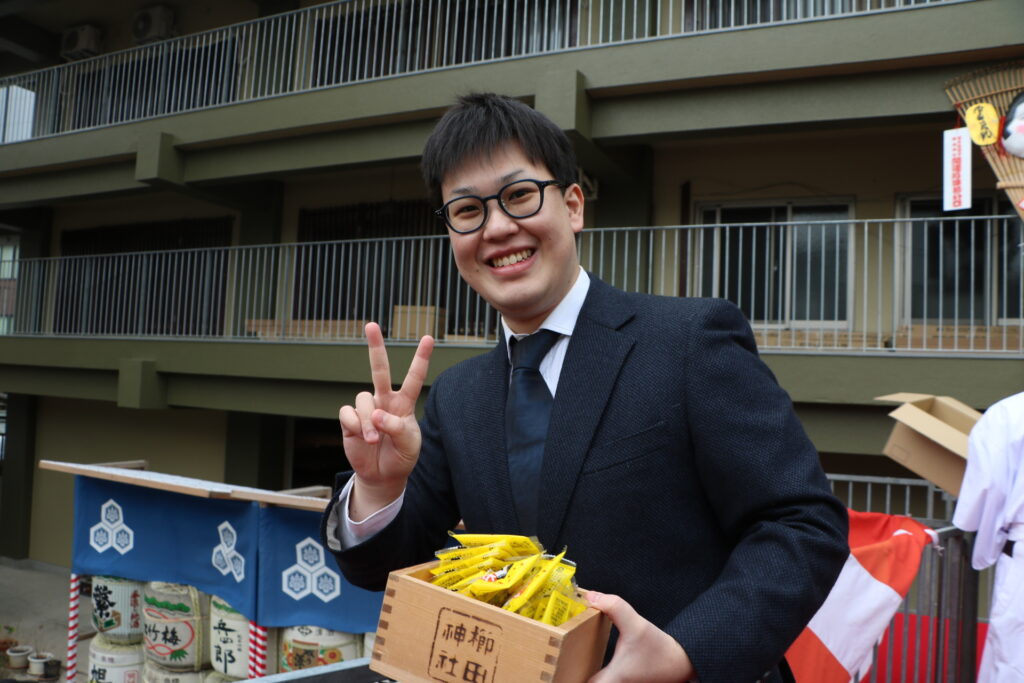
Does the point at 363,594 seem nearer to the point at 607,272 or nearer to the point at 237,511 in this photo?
the point at 237,511

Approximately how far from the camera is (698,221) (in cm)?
937

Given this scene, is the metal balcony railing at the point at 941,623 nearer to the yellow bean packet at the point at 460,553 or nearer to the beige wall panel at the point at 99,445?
the yellow bean packet at the point at 460,553

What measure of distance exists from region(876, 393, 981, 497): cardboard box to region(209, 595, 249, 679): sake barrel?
3.94 metres

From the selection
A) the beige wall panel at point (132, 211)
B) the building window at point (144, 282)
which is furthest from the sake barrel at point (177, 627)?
the beige wall panel at point (132, 211)

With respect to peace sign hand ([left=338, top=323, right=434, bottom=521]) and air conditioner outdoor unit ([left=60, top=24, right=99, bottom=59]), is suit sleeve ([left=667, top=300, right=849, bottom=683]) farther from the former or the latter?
air conditioner outdoor unit ([left=60, top=24, right=99, bottom=59])

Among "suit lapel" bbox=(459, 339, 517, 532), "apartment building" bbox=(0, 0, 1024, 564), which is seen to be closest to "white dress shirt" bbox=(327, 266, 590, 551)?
"suit lapel" bbox=(459, 339, 517, 532)

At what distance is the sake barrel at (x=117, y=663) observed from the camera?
4398mm

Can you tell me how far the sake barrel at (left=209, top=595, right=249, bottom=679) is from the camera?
13.2ft

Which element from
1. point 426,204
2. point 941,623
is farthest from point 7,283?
point 941,623

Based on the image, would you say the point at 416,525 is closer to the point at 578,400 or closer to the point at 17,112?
the point at 578,400

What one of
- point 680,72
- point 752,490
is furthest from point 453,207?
point 680,72

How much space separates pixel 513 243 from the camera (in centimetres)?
154

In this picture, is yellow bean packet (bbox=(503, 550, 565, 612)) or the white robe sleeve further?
the white robe sleeve

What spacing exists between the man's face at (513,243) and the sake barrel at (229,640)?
10.7 feet
